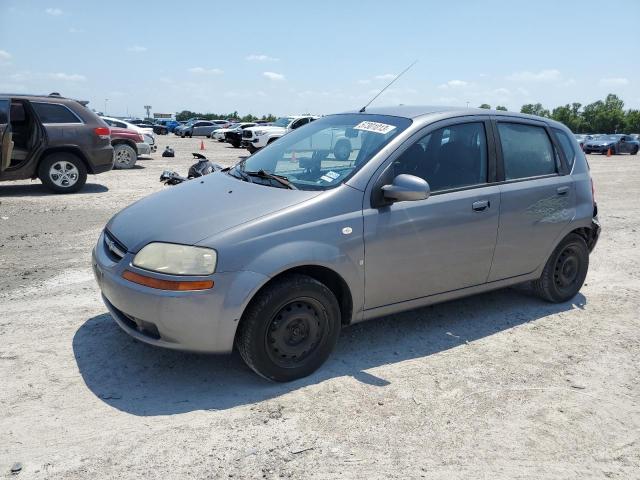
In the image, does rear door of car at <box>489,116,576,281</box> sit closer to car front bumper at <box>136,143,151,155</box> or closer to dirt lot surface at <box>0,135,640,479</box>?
dirt lot surface at <box>0,135,640,479</box>

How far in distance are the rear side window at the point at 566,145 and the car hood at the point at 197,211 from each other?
269cm

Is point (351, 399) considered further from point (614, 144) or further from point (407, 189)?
point (614, 144)

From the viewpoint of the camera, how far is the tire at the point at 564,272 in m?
5.14

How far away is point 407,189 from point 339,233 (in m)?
0.55

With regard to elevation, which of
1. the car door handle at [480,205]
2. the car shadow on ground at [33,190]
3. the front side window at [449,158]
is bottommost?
the car shadow on ground at [33,190]

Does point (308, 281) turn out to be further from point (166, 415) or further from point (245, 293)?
point (166, 415)

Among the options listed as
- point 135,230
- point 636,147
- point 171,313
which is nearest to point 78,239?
point 135,230

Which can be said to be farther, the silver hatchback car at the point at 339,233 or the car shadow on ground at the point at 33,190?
the car shadow on ground at the point at 33,190

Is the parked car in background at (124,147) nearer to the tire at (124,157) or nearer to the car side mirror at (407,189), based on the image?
the tire at (124,157)

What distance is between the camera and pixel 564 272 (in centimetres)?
524

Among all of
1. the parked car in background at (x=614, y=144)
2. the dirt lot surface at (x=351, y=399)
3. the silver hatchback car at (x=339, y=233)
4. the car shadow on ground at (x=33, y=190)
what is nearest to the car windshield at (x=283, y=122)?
the parked car in background at (x=614, y=144)

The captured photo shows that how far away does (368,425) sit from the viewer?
10.4 feet

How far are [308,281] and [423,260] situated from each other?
0.98 meters

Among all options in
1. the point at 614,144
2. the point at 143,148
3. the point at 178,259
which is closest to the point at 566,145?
the point at 178,259
